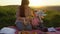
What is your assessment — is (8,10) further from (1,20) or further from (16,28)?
(16,28)

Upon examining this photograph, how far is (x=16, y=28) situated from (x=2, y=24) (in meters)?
0.22

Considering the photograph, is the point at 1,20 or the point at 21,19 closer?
the point at 21,19

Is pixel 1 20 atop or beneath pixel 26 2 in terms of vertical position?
beneath

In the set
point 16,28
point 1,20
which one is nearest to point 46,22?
point 16,28

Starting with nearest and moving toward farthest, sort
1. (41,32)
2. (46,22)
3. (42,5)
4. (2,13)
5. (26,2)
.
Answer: (41,32) < (26,2) < (46,22) < (2,13) < (42,5)

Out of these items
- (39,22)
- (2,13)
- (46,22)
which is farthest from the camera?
(2,13)

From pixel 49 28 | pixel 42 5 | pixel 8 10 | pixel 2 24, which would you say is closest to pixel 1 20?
pixel 2 24

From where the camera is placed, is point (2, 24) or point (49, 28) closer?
point (49, 28)

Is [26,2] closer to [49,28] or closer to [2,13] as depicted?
[49,28]

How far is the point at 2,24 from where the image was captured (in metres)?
1.71

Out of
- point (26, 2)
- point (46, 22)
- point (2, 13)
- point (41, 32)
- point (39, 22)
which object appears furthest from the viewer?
point (2, 13)

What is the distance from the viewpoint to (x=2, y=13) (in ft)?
6.53

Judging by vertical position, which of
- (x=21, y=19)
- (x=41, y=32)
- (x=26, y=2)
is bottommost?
(x=41, y=32)

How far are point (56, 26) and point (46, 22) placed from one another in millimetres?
146
